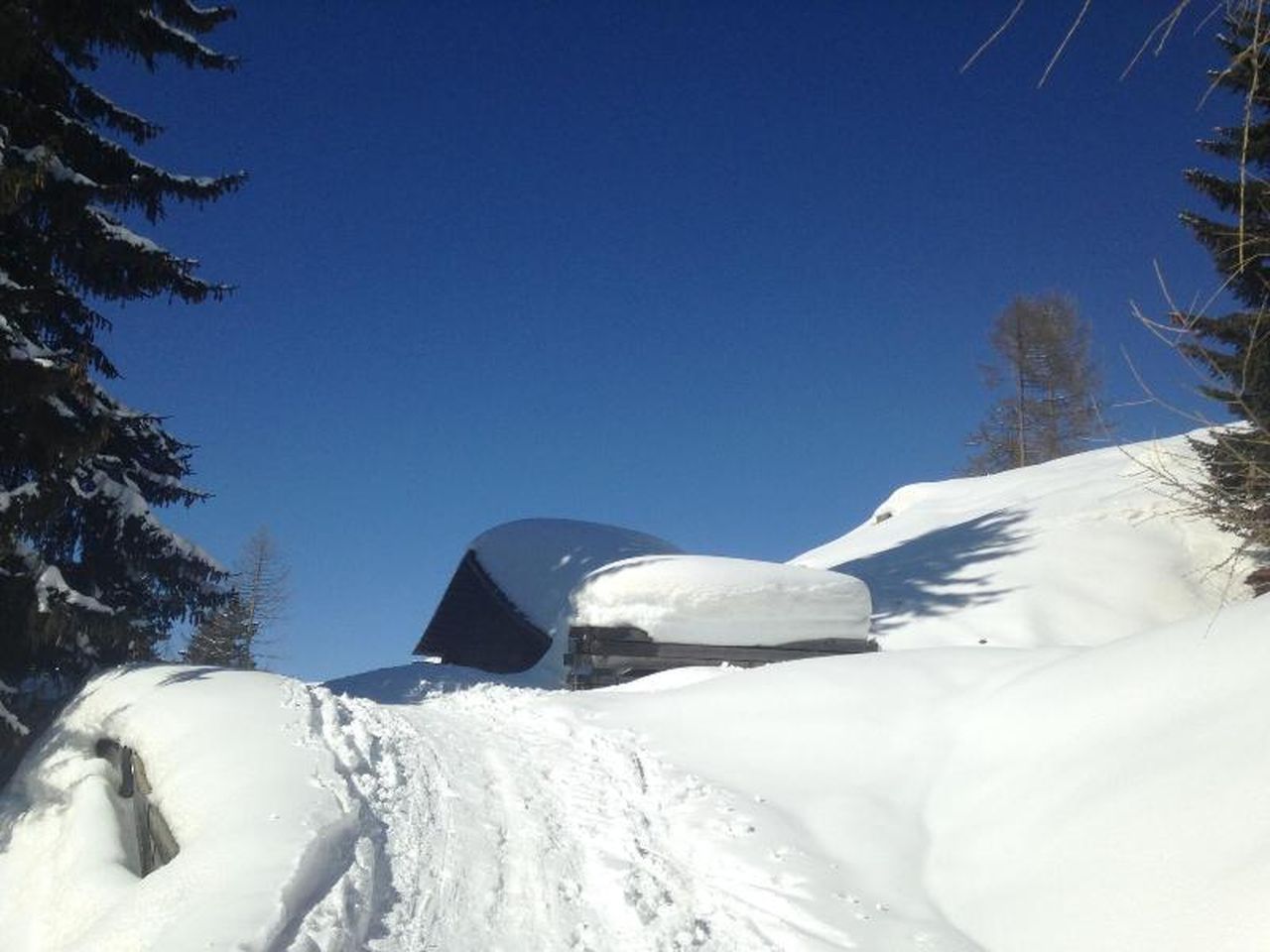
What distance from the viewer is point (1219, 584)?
16.5 meters

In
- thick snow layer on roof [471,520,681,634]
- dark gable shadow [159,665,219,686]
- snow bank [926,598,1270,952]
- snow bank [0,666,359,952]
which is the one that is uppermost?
thick snow layer on roof [471,520,681,634]

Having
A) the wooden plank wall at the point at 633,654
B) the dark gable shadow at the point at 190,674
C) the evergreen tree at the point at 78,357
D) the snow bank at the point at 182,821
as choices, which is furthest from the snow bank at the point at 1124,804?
the evergreen tree at the point at 78,357

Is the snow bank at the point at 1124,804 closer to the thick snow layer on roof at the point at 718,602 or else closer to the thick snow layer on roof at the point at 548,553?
the thick snow layer on roof at the point at 718,602

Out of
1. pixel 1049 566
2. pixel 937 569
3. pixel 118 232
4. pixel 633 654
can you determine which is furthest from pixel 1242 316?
pixel 118 232

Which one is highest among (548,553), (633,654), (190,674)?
(548,553)

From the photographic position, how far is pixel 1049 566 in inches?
651

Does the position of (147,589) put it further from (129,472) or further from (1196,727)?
(1196,727)

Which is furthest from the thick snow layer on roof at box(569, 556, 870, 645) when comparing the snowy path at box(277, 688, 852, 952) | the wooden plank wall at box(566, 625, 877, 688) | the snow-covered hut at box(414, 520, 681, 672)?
the snowy path at box(277, 688, 852, 952)

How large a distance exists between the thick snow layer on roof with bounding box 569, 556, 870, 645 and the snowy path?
14.8 feet

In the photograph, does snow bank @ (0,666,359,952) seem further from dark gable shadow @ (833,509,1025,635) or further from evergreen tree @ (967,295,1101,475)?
evergreen tree @ (967,295,1101,475)

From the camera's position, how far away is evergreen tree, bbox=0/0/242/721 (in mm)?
7012

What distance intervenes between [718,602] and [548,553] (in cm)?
477

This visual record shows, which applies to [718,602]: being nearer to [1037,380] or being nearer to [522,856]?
[522,856]

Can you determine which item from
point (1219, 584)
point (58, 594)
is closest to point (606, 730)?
point (58, 594)
